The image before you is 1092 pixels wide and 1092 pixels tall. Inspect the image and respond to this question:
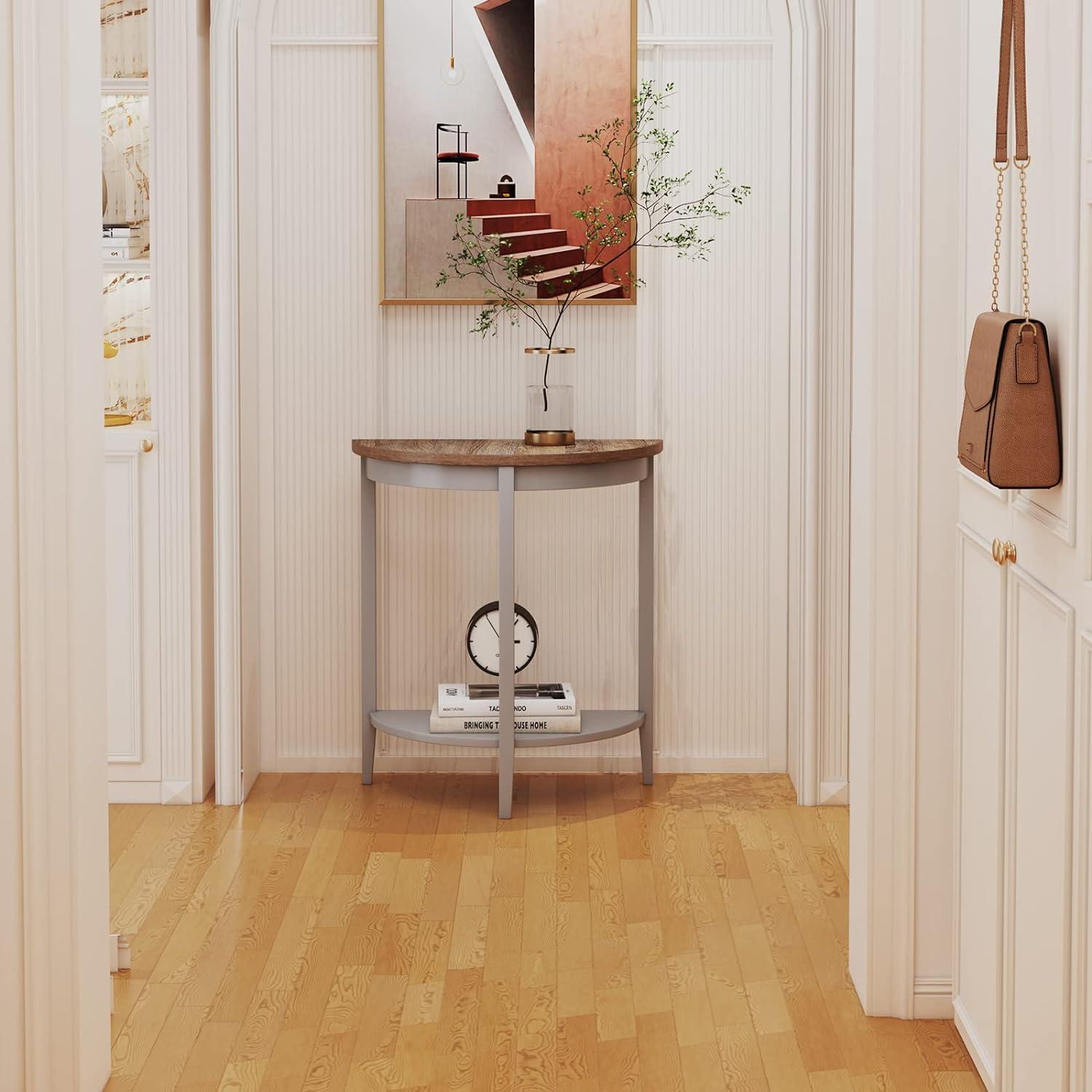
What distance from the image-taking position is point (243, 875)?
134 inches

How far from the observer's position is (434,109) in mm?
4016

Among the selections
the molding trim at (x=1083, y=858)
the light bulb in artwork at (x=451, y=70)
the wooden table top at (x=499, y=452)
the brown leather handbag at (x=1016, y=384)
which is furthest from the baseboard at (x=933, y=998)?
the light bulb in artwork at (x=451, y=70)

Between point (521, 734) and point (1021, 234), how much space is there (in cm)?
221

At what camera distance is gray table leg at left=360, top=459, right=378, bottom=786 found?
13.1 ft

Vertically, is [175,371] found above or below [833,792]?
above

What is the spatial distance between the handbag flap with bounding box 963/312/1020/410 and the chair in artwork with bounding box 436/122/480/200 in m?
2.26

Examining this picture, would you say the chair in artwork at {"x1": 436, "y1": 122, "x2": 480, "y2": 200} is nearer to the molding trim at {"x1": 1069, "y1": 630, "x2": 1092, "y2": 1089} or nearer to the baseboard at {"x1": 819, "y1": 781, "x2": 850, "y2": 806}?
the baseboard at {"x1": 819, "y1": 781, "x2": 850, "y2": 806}

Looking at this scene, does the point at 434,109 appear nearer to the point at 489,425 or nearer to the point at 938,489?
the point at 489,425

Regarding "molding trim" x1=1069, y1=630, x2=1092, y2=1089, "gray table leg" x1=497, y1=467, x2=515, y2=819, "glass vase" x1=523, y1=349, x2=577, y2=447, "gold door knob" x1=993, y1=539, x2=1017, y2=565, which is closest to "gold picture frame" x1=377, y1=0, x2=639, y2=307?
"glass vase" x1=523, y1=349, x2=577, y2=447

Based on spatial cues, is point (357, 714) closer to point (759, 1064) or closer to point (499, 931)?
point (499, 931)

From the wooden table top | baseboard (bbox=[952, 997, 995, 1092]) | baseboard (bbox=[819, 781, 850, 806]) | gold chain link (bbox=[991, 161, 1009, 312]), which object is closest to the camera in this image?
gold chain link (bbox=[991, 161, 1009, 312])

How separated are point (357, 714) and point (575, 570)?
76cm

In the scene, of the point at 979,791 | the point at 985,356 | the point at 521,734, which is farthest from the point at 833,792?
the point at 985,356

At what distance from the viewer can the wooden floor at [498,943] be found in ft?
8.27
